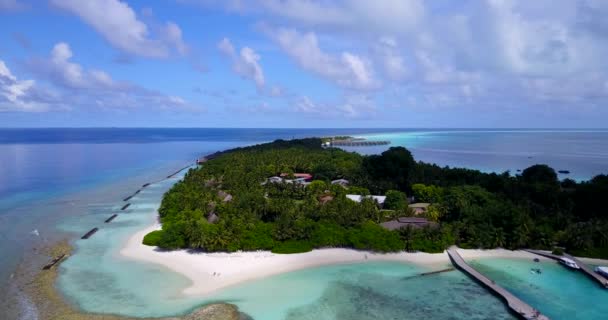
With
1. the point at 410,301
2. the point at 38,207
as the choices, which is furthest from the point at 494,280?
the point at 38,207

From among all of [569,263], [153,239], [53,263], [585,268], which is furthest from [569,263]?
[53,263]

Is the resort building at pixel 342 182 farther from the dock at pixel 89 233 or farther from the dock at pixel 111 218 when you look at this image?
the dock at pixel 89 233

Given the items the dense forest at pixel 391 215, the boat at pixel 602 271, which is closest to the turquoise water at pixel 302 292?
the dense forest at pixel 391 215

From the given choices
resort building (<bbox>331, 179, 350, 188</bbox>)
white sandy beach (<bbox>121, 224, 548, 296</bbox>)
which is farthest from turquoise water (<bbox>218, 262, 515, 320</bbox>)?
resort building (<bbox>331, 179, 350, 188</bbox>)

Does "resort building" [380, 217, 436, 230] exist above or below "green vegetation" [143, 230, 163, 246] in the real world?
above

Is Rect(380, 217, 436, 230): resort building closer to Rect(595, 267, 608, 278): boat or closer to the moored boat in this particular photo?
the moored boat

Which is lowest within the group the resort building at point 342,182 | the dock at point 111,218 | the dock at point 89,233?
the dock at point 89,233

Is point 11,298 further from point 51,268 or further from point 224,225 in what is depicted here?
point 224,225
